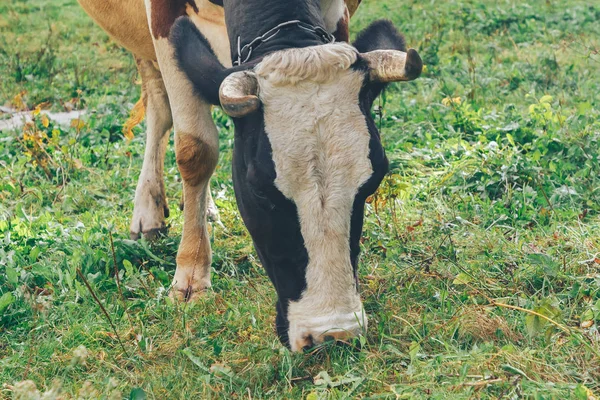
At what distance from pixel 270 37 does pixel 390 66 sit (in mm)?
533

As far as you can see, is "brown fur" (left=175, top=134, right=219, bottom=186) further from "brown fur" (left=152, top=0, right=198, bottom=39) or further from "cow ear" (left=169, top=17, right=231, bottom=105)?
"cow ear" (left=169, top=17, right=231, bottom=105)

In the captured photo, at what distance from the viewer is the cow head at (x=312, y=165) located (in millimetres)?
3027

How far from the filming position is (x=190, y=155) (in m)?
4.35

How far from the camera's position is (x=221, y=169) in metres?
6.05

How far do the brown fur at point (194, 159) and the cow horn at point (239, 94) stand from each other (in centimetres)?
119

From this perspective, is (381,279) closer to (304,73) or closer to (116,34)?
(304,73)

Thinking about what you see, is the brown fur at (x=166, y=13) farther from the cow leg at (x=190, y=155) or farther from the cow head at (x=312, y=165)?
the cow head at (x=312, y=165)

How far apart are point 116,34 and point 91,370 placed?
9.74 feet

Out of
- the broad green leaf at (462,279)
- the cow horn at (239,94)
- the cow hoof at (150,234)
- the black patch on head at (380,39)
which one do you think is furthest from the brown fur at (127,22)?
the broad green leaf at (462,279)

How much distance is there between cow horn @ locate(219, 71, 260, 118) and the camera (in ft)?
9.98

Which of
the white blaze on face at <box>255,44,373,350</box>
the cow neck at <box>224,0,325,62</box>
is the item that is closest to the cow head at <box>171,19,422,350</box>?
the white blaze on face at <box>255,44,373,350</box>

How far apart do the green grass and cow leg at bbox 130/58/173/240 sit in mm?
154

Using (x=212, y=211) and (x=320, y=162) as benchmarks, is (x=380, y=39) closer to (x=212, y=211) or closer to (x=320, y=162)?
(x=320, y=162)

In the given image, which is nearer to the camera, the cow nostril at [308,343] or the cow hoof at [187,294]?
the cow nostril at [308,343]
